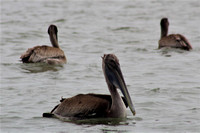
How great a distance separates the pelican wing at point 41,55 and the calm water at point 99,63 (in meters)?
0.16

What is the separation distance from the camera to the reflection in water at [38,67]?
1173 cm

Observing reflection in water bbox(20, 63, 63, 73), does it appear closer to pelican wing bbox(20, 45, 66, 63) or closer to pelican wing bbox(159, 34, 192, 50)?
pelican wing bbox(20, 45, 66, 63)

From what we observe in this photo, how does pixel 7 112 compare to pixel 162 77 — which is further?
pixel 162 77

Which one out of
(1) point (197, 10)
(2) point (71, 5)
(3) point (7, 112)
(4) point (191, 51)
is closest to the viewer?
(3) point (7, 112)

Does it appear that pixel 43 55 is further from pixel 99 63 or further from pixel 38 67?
Result: pixel 99 63

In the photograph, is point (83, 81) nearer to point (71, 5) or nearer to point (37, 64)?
point (37, 64)

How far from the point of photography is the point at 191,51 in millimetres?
14148

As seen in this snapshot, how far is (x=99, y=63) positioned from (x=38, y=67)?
1466mm

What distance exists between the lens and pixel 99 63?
41.5 feet

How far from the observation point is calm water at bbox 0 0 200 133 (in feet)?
24.4

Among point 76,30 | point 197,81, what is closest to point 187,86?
point 197,81

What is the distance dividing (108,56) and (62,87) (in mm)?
2601

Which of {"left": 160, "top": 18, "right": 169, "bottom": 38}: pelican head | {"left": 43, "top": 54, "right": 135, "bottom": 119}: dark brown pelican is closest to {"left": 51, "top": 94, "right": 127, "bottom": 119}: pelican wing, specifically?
{"left": 43, "top": 54, "right": 135, "bottom": 119}: dark brown pelican

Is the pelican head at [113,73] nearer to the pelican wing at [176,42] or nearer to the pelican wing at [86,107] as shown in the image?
the pelican wing at [86,107]
